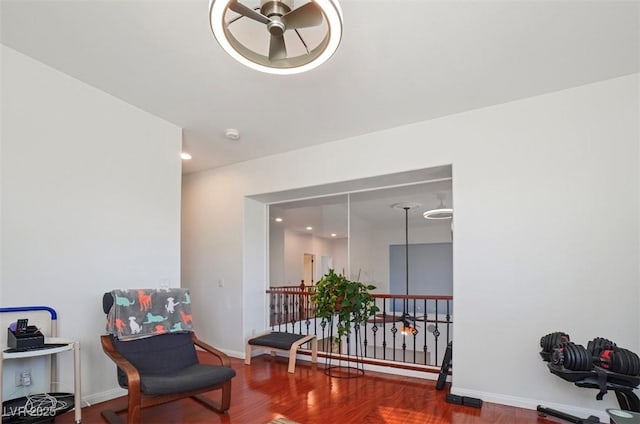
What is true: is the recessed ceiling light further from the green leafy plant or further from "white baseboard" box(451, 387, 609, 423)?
"white baseboard" box(451, 387, 609, 423)

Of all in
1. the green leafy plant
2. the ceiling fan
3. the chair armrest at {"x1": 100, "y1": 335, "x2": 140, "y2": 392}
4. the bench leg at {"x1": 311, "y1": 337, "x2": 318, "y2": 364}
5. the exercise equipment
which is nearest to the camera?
the ceiling fan

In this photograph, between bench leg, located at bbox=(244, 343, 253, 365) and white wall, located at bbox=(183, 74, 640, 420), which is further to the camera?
bench leg, located at bbox=(244, 343, 253, 365)

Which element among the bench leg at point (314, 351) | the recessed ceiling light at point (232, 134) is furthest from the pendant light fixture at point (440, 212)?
the recessed ceiling light at point (232, 134)

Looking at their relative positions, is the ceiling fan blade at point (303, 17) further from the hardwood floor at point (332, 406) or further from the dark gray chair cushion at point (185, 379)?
the hardwood floor at point (332, 406)

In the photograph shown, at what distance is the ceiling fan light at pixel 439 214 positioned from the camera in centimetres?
430

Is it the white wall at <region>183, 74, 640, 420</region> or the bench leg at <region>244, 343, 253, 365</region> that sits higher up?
the white wall at <region>183, 74, 640, 420</region>

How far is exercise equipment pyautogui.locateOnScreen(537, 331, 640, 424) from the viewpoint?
2.60 meters

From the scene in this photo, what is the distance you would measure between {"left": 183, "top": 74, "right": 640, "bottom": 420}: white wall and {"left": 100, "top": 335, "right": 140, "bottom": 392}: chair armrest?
2.88m

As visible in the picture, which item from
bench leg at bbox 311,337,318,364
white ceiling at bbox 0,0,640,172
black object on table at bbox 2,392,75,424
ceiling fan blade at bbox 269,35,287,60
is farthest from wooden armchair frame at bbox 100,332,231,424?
ceiling fan blade at bbox 269,35,287,60

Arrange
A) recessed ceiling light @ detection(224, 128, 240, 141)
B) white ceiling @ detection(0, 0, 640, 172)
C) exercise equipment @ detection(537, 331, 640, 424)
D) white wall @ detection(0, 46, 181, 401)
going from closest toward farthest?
white ceiling @ detection(0, 0, 640, 172)
exercise equipment @ detection(537, 331, 640, 424)
white wall @ detection(0, 46, 181, 401)
recessed ceiling light @ detection(224, 128, 240, 141)

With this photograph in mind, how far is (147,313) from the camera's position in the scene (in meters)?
3.40

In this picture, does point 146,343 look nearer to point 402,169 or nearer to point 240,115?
point 240,115

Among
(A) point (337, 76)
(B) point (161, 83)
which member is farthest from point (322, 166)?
(B) point (161, 83)

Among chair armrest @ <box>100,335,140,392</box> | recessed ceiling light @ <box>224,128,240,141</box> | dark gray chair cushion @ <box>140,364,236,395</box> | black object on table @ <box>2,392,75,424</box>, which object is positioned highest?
recessed ceiling light @ <box>224,128,240,141</box>
